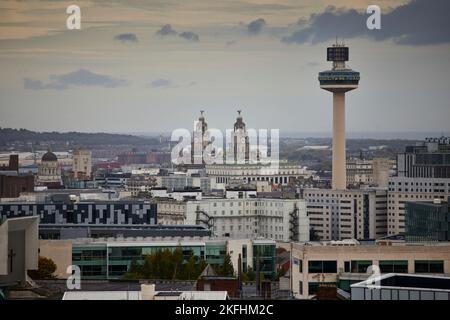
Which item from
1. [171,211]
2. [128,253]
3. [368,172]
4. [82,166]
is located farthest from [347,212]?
[128,253]

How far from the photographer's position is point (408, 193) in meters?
25.5

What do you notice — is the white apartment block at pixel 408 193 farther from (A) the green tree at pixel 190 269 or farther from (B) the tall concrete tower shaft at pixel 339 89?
(A) the green tree at pixel 190 269

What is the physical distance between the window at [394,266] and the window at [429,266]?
7 cm

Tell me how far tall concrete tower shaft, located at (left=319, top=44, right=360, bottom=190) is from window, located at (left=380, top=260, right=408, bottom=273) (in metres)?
1.94

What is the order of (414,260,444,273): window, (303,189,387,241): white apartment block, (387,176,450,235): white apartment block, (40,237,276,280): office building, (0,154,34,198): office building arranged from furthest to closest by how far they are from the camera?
(303,189,387,241): white apartment block
(387,176,450,235): white apartment block
(0,154,34,198): office building
(40,237,276,280): office building
(414,260,444,273): window

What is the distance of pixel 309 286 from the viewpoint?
8.45 m

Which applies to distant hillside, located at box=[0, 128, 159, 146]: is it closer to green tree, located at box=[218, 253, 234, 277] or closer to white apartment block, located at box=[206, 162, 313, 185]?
green tree, located at box=[218, 253, 234, 277]

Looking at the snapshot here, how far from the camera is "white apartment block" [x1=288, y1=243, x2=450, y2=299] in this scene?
865 centimetres

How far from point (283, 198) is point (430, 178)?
2524mm

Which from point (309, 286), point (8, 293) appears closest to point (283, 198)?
point (309, 286)

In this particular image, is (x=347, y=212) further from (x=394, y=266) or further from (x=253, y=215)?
(x=394, y=266)

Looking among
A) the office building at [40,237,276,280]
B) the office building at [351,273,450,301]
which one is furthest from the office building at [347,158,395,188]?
the office building at [351,273,450,301]
